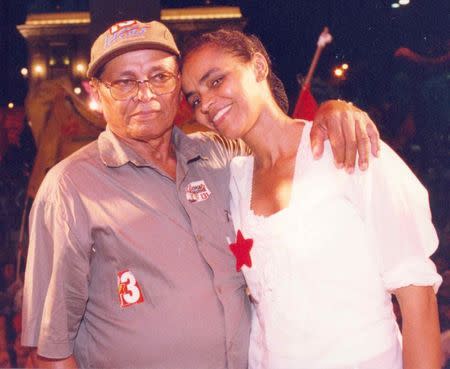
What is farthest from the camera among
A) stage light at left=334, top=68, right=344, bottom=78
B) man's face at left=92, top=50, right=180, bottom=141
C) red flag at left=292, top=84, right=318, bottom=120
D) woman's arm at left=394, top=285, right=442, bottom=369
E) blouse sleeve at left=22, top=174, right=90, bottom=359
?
stage light at left=334, top=68, right=344, bottom=78

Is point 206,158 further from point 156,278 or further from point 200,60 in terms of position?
point 156,278

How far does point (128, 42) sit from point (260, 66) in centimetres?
46

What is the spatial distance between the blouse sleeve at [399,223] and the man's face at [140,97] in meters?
0.79

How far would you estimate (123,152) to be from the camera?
1.84m

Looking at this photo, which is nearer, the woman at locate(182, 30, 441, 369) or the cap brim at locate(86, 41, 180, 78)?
the woman at locate(182, 30, 441, 369)

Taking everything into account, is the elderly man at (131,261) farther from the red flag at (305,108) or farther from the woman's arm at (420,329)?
the red flag at (305,108)

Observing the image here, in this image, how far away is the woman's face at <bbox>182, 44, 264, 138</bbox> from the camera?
1.79m

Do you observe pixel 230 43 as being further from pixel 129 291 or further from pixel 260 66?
pixel 129 291

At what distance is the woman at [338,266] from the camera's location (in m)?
1.42

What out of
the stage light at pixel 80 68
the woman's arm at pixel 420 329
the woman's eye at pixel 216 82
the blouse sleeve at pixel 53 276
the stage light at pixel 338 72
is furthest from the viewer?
the stage light at pixel 80 68

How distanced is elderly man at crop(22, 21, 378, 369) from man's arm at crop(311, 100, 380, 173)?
0.05 ft

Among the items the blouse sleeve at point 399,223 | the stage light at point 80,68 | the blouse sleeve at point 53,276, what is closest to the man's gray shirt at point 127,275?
the blouse sleeve at point 53,276

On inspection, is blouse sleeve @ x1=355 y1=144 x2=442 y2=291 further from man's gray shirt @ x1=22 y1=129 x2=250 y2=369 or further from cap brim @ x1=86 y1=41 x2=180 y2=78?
cap brim @ x1=86 y1=41 x2=180 y2=78

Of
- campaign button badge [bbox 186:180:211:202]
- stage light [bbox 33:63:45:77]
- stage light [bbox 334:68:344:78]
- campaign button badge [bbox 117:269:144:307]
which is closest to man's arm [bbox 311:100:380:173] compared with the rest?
campaign button badge [bbox 186:180:211:202]
